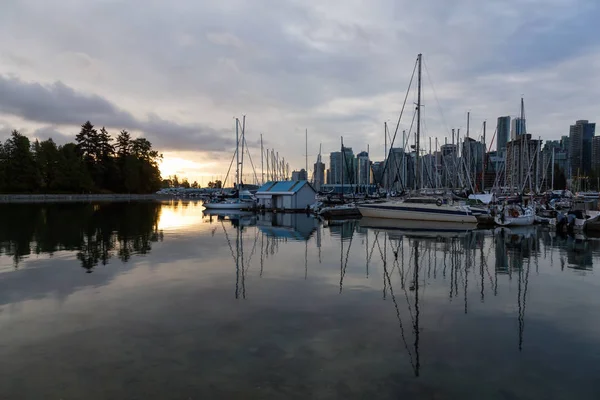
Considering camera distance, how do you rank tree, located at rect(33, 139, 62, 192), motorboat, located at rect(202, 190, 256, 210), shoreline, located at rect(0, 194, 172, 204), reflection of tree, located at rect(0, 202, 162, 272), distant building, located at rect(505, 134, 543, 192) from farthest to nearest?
tree, located at rect(33, 139, 62, 192), shoreline, located at rect(0, 194, 172, 204), motorboat, located at rect(202, 190, 256, 210), distant building, located at rect(505, 134, 543, 192), reflection of tree, located at rect(0, 202, 162, 272)

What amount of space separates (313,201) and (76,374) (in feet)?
177

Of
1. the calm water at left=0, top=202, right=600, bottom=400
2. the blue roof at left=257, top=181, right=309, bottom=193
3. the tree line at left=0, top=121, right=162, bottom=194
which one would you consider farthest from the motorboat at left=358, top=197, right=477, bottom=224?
the tree line at left=0, top=121, right=162, bottom=194

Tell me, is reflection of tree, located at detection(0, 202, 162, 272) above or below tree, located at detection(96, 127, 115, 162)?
below

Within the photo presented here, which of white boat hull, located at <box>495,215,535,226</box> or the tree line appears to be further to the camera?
the tree line

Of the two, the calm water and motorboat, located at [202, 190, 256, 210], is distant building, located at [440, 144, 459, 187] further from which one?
the calm water

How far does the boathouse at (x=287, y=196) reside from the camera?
5869 centimetres

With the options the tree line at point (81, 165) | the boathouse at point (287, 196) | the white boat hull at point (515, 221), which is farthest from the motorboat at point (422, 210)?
the tree line at point (81, 165)

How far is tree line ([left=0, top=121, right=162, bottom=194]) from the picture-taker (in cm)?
10150

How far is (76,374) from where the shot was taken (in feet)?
24.0

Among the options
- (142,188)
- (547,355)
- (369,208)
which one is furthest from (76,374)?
(142,188)

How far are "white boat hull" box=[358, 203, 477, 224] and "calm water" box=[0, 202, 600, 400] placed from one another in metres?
19.3

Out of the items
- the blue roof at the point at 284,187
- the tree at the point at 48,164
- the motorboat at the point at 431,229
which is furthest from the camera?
the tree at the point at 48,164

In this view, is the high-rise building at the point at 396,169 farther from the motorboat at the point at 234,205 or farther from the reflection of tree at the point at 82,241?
the reflection of tree at the point at 82,241

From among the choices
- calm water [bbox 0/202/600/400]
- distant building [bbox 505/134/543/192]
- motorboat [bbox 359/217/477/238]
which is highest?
distant building [bbox 505/134/543/192]
